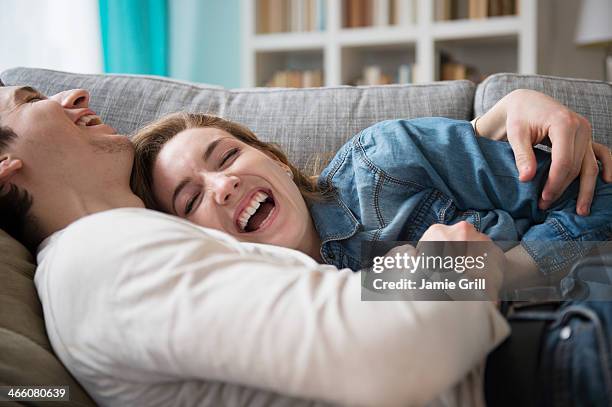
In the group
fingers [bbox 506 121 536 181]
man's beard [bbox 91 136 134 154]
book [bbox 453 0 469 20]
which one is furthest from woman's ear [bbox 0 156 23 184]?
book [bbox 453 0 469 20]

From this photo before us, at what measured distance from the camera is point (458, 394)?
0.69 metres

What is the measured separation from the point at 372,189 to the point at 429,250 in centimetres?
29

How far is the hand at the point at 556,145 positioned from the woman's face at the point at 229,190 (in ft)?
1.23

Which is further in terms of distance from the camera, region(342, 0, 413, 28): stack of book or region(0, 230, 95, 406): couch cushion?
region(342, 0, 413, 28): stack of book

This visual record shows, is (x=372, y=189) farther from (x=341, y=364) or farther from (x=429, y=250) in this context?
(x=341, y=364)

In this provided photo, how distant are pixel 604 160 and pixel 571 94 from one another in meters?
0.35

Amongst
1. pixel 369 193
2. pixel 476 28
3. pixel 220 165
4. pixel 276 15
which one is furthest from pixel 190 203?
pixel 276 15

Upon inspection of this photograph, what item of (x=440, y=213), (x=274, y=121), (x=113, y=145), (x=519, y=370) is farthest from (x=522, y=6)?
(x=519, y=370)

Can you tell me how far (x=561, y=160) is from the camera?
103 centimetres

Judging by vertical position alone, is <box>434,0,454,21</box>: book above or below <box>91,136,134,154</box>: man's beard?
above

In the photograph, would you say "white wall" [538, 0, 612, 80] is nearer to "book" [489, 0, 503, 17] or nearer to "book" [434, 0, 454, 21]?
"book" [489, 0, 503, 17]

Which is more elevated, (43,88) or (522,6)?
(522,6)

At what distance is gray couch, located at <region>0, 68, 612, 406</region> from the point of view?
1.46m

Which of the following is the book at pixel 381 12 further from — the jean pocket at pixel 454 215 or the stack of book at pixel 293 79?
the jean pocket at pixel 454 215
